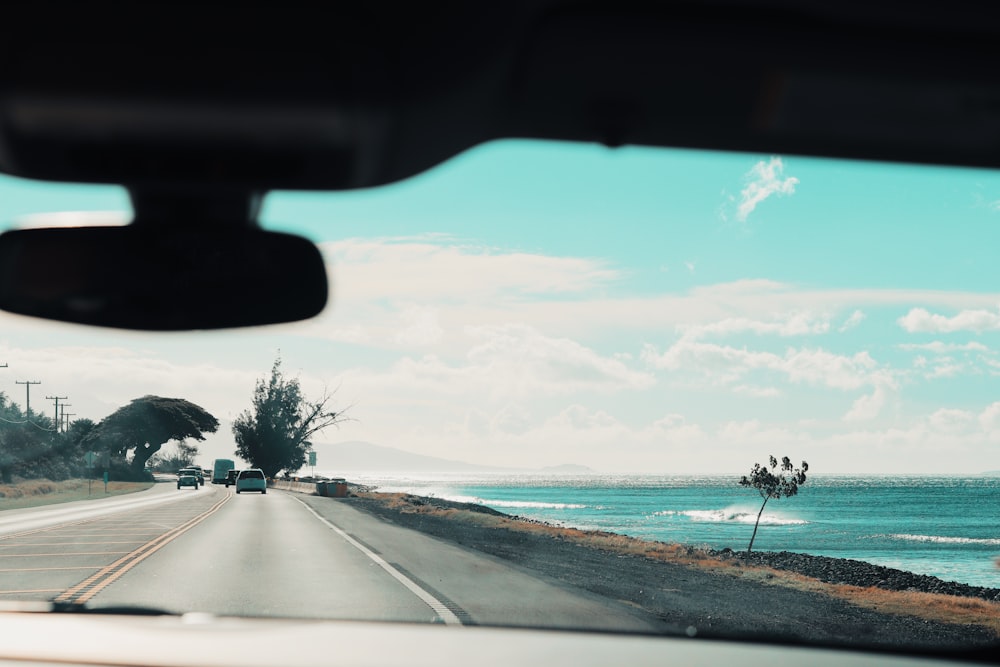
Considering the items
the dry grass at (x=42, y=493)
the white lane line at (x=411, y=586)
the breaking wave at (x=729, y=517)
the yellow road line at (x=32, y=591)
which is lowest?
the breaking wave at (x=729, y=517)

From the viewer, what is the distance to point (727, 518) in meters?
81.6

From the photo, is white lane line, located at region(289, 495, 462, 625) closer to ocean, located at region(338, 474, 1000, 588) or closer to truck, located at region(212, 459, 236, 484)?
ocean, located at region(338, 474, 1000, 588)

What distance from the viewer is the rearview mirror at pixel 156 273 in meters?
3.12

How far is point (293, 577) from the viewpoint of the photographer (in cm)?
1378

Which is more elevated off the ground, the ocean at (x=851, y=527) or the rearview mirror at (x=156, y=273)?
the rearview mirror at (x=156, y=273)

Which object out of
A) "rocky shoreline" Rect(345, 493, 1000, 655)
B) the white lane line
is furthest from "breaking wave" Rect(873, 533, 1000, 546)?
the white lane line

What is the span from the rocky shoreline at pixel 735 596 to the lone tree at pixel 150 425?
58.4m

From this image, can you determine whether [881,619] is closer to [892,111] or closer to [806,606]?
[806,606]

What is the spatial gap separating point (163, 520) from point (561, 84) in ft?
90.4

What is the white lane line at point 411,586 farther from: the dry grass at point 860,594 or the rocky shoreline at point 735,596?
the dry grass at point 860,594

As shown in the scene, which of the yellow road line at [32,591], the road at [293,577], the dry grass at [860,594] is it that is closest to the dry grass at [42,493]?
the road at [293,577]

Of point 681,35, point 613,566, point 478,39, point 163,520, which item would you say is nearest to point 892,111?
point 681,35

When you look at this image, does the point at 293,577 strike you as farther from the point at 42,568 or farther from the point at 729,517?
the point at 729,517

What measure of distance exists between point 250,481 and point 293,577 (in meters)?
48.6
